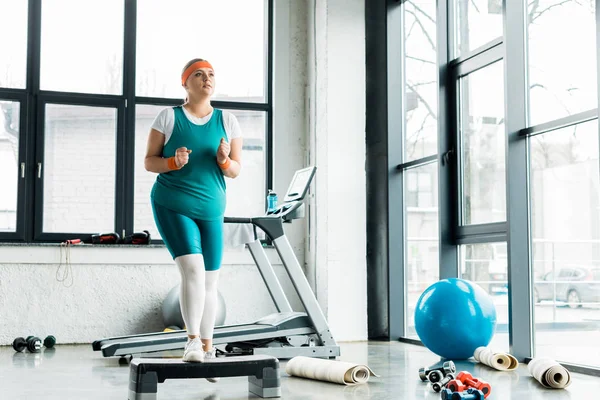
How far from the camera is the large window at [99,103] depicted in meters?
6.83

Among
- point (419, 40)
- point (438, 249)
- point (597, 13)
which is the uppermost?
point (419, 40)

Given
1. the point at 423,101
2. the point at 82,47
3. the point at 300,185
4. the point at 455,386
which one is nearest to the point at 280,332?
the point at 300,185

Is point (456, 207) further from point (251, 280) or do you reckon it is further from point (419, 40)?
point (251, 280)

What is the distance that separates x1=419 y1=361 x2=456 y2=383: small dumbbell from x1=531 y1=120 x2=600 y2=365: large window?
3.34ft

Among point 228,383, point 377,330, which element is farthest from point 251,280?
point 228,383

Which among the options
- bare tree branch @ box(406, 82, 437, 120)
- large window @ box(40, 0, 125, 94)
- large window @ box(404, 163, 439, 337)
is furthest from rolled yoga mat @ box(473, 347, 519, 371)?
large window @ box(40, 0, 125, 94)

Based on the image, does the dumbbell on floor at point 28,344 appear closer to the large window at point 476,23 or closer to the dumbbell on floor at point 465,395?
the dumbbell on floor at point 465,395

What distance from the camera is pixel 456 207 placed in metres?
5.79

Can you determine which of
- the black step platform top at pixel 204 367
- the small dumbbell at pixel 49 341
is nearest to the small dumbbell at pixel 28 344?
the small dumbbell at pixel 49 341

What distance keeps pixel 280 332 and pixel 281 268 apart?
79.2 inches

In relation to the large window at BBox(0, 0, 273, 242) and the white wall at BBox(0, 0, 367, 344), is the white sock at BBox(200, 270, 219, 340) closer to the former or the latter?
the white wall at BBox(0, 0, 367, 344)

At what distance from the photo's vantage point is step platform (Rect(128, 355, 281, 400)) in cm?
332

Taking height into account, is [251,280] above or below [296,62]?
below

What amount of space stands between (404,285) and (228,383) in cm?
295
